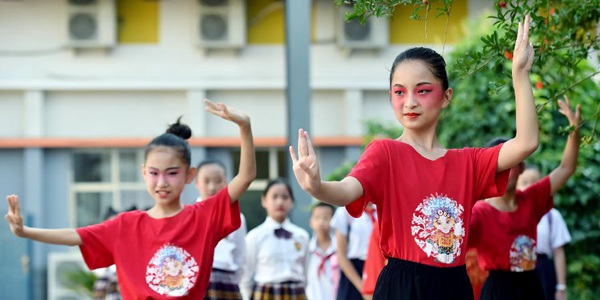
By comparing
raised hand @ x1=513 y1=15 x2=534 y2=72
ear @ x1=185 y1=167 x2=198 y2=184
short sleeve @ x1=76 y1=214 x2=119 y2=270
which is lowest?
short sleeve @ x1=76 y1=214 x2=119 y2=270

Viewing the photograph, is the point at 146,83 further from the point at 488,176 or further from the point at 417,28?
the point at 488,176

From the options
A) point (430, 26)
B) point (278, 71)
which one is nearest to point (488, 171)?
point (430, 26)

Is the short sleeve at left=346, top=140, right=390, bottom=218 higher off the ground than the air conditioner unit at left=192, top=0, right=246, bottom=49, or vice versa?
the air conditioner unit at left=192, top=0, right=246, bottom=49

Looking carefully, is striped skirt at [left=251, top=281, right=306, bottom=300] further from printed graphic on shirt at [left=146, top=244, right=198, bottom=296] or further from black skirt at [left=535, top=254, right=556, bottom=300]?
printed graphic on shirt at [left=146, top=244, right=198, bottom=296]

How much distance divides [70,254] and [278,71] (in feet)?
11.2

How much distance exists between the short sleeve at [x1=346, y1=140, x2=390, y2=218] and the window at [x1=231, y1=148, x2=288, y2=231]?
9.60 metres

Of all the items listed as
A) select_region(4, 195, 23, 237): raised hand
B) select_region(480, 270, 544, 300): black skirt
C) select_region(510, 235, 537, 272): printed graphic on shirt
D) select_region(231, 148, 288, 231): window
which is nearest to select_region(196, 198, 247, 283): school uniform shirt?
select_region(480, 270, 544, 300): black skirt

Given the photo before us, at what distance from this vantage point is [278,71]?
14.4 metres

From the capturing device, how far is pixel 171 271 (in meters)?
5.36

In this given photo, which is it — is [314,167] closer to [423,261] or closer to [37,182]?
[423,261]

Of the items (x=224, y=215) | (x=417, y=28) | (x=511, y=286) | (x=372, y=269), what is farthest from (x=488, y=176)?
(x=417, y=28)

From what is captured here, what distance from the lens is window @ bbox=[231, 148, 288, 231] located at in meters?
13.8

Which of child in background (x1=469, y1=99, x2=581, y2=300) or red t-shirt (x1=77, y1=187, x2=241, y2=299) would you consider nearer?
red t-shirt (x1=77, y1=187, x2=241, y2=299)

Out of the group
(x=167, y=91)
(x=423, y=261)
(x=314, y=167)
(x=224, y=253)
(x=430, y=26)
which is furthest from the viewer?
(x=167, y=91)
